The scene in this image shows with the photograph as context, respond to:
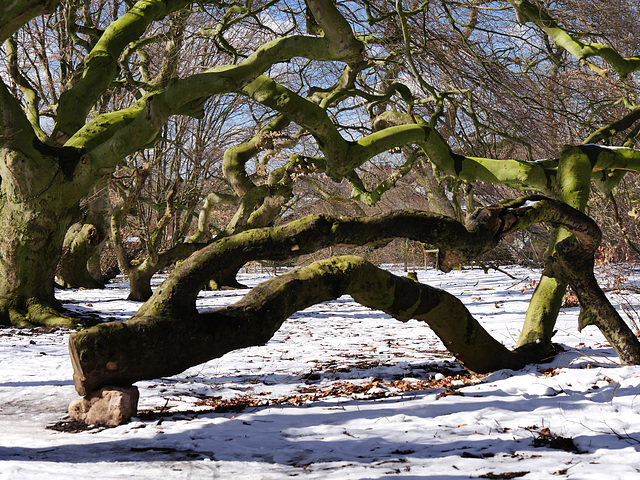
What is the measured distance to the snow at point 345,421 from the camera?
238 cm

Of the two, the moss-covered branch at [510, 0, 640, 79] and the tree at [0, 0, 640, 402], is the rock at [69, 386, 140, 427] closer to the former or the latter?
the tree at [0, 0, 640, 402]

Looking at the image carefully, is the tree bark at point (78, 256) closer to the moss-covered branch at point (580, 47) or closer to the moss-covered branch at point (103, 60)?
the moss-covered branch at point (103, 60)

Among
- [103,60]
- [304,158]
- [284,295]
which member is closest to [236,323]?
[284,295]

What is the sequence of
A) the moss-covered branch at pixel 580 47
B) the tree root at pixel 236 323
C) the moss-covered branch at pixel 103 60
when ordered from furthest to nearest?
1. the moss-covered branch at pixel 103 60
2. the moss-covered branch at pixel 580 47
3. the tree root at pixel 236 323

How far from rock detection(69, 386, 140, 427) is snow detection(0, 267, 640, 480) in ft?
0.23

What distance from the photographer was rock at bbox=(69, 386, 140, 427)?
119 inches

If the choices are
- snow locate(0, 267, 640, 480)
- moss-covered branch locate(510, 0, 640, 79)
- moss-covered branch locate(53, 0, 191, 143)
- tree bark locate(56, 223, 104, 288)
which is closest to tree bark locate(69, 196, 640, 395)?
snow locate(0, 267, 640, 480)

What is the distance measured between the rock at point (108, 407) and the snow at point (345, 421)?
0.07 m

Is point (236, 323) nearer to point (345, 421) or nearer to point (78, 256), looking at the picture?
point (345, 421)

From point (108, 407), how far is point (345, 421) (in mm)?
1389

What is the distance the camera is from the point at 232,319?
3.21m

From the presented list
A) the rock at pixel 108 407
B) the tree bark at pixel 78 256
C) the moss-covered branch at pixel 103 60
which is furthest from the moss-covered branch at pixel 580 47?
the tree bark at pixel 78 256

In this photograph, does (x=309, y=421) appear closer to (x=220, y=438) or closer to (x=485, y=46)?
(x=220, y=438)

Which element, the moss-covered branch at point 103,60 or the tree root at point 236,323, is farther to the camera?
the moss-covered branch at point 103,60
